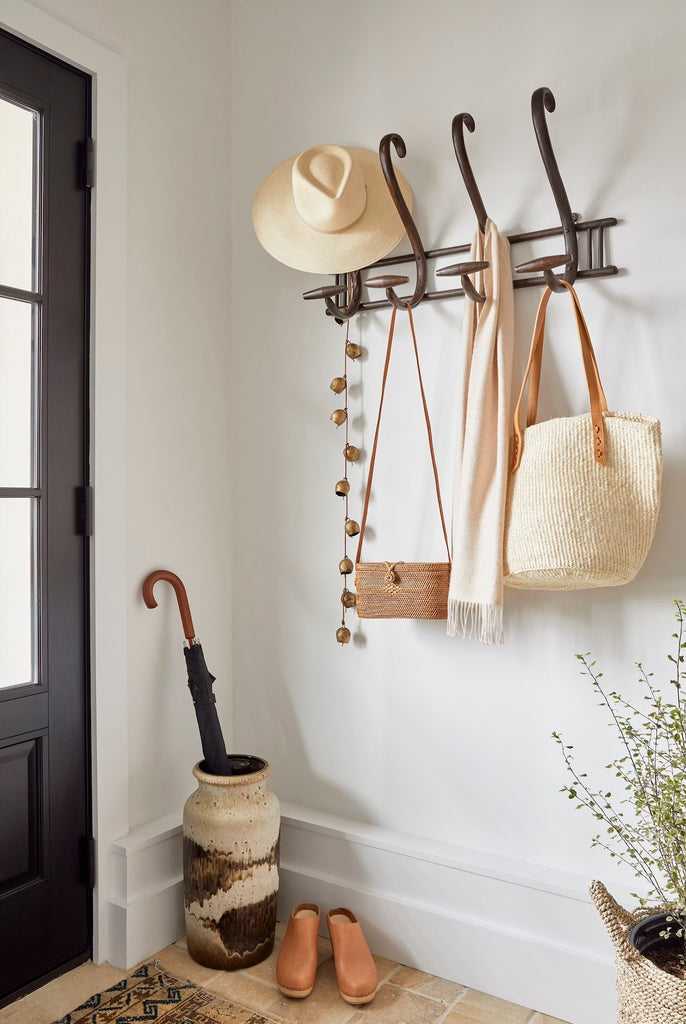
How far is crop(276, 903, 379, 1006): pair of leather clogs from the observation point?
1659 millimetres

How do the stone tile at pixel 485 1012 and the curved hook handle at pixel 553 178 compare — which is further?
the stone tile at pixel 485 1012

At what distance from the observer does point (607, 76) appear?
5.30 feet

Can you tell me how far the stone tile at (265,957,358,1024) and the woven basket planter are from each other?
0.61 meters

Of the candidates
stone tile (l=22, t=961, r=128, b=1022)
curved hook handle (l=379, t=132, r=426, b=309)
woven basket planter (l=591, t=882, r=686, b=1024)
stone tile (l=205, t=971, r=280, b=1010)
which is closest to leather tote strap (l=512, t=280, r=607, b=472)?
curved hook handle (l=379, t=132, r=426, b=309)

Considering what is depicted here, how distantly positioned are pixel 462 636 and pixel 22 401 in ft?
3.52

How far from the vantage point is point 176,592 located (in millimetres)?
1951

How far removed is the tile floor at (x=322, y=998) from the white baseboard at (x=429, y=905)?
0.11ft

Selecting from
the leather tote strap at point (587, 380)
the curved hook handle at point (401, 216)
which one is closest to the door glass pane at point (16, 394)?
the curved hook handle at point (401, 216)

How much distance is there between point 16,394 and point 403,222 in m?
0.91

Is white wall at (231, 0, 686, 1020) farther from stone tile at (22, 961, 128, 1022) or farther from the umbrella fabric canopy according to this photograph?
stone tile at (22, 961, 128, 1022)

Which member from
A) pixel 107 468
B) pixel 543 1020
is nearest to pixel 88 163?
pixel 107 468

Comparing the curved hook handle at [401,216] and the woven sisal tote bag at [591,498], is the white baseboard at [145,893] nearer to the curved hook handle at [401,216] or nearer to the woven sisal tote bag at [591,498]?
the woven sisal tote bag at [591,498]

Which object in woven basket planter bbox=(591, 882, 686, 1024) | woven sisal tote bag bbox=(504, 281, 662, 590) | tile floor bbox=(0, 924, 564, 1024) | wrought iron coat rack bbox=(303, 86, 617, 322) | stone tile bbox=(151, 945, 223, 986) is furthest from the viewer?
stone tile bbox=(151, 945, 223, 986)

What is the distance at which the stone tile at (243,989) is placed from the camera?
5.46 feet
